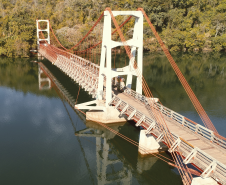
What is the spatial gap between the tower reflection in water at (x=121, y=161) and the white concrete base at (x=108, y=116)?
0.48 metres

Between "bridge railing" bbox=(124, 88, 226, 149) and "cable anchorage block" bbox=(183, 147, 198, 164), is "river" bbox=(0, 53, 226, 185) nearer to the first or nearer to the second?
"bridge railing" bbox=(124, 88, 226, 149)

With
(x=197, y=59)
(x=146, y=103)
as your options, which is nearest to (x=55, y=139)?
(x=146, y=103)

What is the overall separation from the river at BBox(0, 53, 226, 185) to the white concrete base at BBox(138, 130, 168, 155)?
55 cm

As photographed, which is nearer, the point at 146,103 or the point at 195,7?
the point at 146,103

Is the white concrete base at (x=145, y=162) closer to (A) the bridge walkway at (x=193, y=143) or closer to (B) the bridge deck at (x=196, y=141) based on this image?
(A) the bridge walkway at (x=193, y=143)

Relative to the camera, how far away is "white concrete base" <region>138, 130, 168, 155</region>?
1636 centimetres

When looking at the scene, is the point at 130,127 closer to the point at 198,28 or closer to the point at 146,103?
the point at 146,103

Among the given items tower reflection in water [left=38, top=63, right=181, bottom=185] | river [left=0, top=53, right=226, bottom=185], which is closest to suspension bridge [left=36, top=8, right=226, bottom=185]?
tower reflection in water [left=38, top=63, right=181, bottom=185]

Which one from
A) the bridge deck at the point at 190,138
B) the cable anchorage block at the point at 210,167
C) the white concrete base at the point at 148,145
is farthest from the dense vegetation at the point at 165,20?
the cable anchorage block at the point at 210,167

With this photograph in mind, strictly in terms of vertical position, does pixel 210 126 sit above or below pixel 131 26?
below

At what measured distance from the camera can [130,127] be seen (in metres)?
21.7

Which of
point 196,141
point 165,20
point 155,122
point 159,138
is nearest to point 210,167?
point 196,141

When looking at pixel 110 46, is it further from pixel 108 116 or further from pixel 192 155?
pixel 192 155

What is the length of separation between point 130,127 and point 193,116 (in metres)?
7.94
